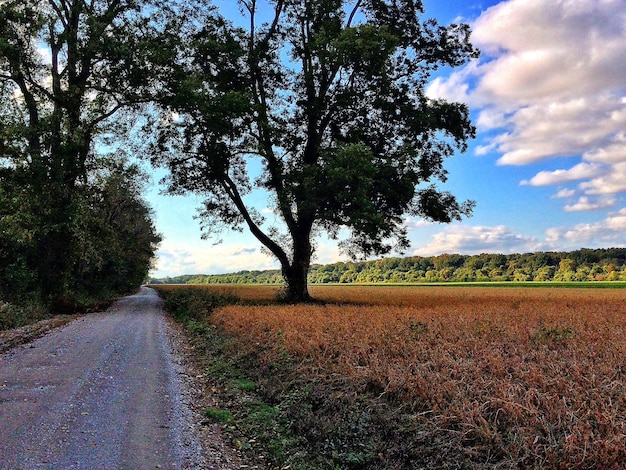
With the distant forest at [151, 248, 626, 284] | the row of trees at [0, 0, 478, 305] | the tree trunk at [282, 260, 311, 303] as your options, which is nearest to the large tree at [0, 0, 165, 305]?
the row of trees at [0, 0, 478, 305]

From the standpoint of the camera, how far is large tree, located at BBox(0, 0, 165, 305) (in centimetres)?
2012

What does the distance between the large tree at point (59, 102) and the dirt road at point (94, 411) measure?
40.3ft

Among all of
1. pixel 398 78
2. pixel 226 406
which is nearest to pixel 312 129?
pixel 398 78

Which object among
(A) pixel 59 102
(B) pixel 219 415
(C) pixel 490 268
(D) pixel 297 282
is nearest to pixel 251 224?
(D) pixel 297 282

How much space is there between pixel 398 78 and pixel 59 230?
20.7 meters

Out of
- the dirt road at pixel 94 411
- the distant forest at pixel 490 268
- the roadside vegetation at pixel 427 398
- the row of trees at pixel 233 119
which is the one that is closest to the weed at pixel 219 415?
the roadside vegetation at pixel 427 398

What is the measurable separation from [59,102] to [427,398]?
75.3 ft

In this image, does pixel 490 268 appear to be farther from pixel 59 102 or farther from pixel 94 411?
pixel 94 411

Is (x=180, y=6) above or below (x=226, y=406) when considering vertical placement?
above

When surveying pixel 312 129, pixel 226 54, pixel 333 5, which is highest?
pixel 333 5

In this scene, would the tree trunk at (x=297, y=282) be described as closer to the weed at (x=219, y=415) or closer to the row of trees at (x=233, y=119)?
the row of trees at (x=233, y=119)

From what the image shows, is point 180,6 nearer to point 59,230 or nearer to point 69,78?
point 69,78

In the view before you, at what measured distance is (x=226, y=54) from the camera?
2409 cm

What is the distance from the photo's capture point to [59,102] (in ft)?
70.3
